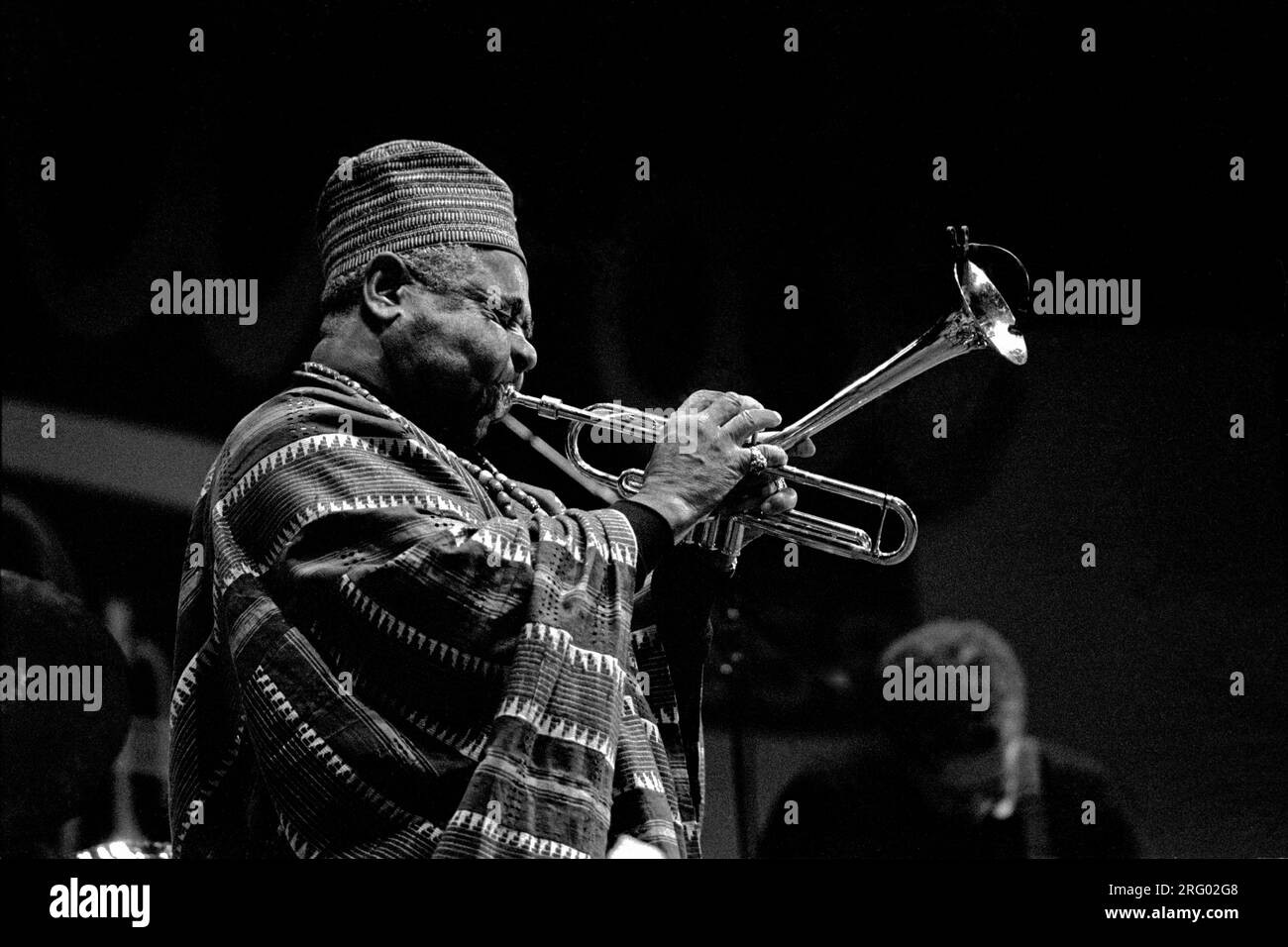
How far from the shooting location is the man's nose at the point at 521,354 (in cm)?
287

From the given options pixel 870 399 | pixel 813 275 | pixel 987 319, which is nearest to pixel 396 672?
pixel 870 399

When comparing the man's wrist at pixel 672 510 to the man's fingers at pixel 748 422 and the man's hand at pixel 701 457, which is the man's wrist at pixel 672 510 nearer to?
the man's hand at pixel 701 457

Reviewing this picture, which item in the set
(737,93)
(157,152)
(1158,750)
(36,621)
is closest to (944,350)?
(737,93)

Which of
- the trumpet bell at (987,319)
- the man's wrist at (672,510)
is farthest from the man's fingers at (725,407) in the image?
the trumpet bell at (987,319)

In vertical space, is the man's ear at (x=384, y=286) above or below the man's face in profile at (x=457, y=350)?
above

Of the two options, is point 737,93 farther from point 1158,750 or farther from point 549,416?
point 1158,750

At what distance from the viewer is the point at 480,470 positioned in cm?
288

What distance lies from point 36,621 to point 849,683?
172 cm

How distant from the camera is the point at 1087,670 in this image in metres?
3.55

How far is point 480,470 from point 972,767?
134 centimetres

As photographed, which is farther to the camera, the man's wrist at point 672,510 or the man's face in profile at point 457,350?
the man's face in profile at point 457,350

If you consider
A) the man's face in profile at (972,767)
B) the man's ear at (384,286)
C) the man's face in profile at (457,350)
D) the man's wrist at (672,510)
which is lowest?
the man's face in profile at (972,767)

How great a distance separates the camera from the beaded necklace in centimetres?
275

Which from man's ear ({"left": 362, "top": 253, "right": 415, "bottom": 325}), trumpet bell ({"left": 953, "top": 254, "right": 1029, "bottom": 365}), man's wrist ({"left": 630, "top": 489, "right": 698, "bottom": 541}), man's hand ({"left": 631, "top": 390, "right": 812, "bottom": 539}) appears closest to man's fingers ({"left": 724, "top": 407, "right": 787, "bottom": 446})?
man's hand ({"left": 631, "top": 390, "right": 812, "bottom": 539})
